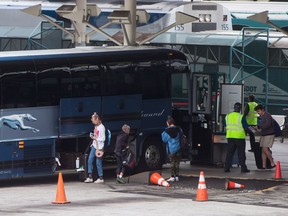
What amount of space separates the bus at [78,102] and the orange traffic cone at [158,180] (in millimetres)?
1862

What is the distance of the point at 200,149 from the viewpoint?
27422 mm

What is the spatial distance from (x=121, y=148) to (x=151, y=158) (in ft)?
7.23

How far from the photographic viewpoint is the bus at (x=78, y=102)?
22891 millimetres

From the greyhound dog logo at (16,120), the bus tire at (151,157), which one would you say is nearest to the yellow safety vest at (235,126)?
the bus tire at (151,157)

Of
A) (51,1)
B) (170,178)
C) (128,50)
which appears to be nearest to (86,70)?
(128,50)

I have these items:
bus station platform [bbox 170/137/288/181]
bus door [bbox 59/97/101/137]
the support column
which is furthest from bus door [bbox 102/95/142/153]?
the support column

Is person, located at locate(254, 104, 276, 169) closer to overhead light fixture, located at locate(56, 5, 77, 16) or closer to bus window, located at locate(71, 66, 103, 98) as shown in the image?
bus window, located at locate(71, 66, 103, 98)

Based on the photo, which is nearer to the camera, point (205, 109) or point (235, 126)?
point (235, 126)

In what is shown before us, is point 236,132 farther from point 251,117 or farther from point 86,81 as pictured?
point 86,81

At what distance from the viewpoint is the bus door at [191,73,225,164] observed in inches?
1059

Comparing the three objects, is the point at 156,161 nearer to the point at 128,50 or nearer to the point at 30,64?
the point at 128,50

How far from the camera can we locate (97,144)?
A: 23.6 metres

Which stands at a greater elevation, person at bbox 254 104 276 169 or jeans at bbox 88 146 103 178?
person at bbox 254 104 276 169

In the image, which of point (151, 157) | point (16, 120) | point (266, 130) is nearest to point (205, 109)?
point (266, 130)
